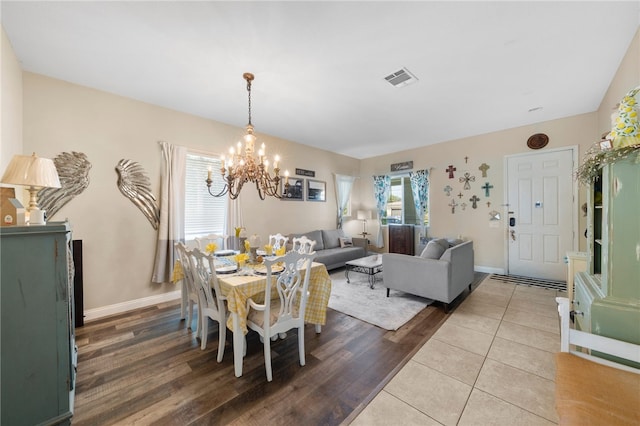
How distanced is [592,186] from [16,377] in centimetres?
373

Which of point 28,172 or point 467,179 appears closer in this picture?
point 28,172

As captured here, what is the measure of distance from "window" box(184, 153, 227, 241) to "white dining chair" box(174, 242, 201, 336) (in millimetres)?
1117

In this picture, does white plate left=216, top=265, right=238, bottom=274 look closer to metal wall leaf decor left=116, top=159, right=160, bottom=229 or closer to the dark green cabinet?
the dark green cabinet

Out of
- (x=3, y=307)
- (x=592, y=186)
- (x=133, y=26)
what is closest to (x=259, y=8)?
(x=133, y=26)

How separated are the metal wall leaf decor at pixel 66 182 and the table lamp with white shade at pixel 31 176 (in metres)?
1.27

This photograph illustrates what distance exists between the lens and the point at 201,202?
3.79 metres

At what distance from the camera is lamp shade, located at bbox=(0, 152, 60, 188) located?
1533 mm

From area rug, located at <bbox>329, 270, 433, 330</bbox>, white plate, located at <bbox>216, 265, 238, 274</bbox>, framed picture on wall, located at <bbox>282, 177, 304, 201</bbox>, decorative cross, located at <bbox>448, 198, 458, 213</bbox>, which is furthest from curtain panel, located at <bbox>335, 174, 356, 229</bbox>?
white plate, located at <bbox>216, 265, 238, 274</bbox>

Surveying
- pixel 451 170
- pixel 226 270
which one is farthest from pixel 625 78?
pixel 226 270

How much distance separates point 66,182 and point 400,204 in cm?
605

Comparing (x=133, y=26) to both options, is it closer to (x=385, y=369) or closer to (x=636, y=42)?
(x=385, y=369)

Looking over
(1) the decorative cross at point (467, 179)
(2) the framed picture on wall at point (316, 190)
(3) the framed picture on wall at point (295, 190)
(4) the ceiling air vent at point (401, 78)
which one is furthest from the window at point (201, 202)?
(1) the decorative cross at point (467, 179)

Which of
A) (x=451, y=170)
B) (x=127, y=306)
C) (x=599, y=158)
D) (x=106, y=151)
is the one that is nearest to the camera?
(x=599, y=158)

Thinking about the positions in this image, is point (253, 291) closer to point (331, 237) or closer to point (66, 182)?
point (66, 182)
